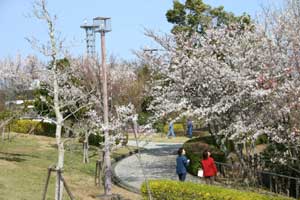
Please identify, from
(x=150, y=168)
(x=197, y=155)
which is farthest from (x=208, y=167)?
(x=150, y=168)

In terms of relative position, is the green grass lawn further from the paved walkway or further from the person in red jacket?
the person in red jacket

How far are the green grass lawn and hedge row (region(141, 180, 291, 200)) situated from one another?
2282 millimetres

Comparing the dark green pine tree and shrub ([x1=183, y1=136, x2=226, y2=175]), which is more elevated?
the dark green pine tree

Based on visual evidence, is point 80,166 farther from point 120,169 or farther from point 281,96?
point 281,96

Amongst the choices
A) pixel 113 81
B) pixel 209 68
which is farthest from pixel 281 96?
pixel 113 81

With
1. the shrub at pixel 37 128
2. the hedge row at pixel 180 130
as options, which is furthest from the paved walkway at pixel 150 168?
the hedge row at pixel 180 130

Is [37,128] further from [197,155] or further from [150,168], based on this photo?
[197,155]

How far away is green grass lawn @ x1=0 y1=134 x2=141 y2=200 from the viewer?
42.4 feet

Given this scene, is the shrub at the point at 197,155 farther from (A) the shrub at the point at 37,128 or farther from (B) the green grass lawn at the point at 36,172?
(A) the shrub at the point at 37,128

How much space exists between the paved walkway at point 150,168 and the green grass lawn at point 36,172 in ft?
3.46

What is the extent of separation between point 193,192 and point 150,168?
27.6 feet

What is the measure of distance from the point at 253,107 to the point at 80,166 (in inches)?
296

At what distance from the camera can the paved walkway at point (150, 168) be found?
1636cm

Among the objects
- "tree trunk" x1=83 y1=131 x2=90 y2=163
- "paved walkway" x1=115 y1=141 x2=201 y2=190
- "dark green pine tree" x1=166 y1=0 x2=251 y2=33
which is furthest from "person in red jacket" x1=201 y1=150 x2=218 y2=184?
"dark green pine tree" x1=166 y1=0 x2=251 y2=33
